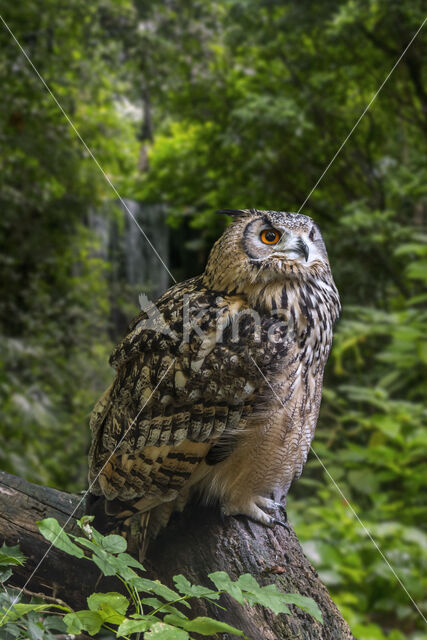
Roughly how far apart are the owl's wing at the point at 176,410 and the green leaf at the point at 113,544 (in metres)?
0.19

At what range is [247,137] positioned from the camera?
2.69m

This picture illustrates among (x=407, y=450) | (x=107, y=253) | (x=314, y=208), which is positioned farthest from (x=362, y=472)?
(x=107, y=253)

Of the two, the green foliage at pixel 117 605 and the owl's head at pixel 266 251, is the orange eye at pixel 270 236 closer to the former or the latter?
the owl's head at pixel 266 251

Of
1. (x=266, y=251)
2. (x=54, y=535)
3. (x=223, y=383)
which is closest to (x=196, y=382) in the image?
(x=223, y=383)

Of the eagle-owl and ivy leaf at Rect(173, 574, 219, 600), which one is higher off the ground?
the eagle-owl

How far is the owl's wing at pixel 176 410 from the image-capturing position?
41.8 inches

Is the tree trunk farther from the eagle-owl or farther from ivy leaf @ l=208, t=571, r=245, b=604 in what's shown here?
ivy leaf @ l=208, t=571, r=245, b=604

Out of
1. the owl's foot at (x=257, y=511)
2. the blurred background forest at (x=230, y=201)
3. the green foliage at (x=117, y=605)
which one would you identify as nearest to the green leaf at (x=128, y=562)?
the green foliage at (x=117, y=605)

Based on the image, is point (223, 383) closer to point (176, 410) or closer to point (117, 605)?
point (176, 410)

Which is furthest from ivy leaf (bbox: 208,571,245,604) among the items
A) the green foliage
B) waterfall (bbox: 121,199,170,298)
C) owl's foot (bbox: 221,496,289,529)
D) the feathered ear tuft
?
waterfall (bbox: 121,199,170,298)

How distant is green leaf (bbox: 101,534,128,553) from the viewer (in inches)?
33.1

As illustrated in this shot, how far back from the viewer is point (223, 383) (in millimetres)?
1059

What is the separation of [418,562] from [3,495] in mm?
1873

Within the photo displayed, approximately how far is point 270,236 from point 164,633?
0.69 meters
